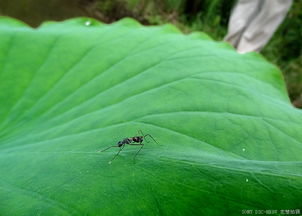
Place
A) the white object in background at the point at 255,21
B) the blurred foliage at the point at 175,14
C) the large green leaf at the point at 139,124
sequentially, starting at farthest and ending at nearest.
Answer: the blurred foliage at the point at 175,14, the white object in background at the point at 255,21, the large green leaf at the point at 139,124

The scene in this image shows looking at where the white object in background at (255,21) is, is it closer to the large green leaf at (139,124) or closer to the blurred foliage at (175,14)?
the blurred foliage at (175,14)

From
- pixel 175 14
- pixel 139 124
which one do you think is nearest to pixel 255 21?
pixel 175 14

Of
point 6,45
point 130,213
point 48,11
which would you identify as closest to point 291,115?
point 130,213

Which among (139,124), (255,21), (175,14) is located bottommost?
(175,14)

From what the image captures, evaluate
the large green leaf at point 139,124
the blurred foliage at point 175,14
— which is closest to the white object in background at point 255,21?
the blurred foliage at point 175,14

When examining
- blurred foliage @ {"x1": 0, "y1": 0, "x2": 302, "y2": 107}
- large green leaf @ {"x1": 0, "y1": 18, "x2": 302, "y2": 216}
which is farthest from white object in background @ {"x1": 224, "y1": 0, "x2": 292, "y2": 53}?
large green leaf @ {"x1": 0, "y1": 18, "x2": 302, "y2": 216}

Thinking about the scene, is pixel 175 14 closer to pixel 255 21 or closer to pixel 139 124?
pixel 255 21
